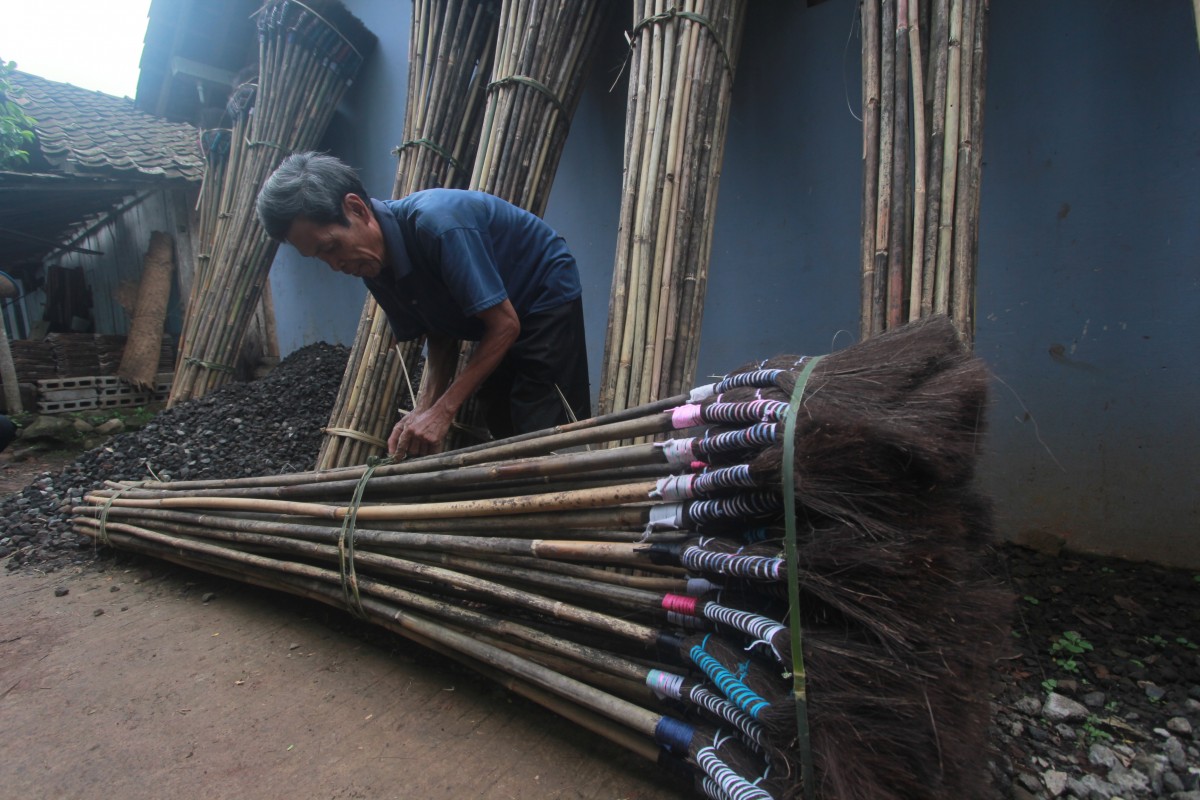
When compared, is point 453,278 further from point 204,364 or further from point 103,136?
point 103,136

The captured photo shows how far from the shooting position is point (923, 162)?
1.76m

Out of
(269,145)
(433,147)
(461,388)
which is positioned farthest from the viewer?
(269,145)

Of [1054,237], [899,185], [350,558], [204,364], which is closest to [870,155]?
[899,185]

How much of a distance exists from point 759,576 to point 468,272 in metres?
1.36

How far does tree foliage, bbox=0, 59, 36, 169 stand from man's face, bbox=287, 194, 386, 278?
6.80 m

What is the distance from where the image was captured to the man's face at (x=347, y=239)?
2016 millimetres

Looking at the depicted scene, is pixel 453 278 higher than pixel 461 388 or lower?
higher

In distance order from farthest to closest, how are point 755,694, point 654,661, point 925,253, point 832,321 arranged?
point 832,321 → point 925,253 → point 654,661 → point 755,694

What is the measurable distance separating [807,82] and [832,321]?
3.46ft

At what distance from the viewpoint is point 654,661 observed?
1.38 meters

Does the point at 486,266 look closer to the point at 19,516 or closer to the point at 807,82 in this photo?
the point at 807,82

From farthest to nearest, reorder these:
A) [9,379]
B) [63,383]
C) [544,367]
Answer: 1. [63,383]
2. [9,379]
3. [544,367]

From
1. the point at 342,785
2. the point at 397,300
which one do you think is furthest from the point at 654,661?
the point at 397,300

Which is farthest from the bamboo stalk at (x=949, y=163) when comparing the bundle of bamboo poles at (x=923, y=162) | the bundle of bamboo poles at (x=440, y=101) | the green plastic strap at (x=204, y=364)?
the green plastic strap at (x=204, y=364)
